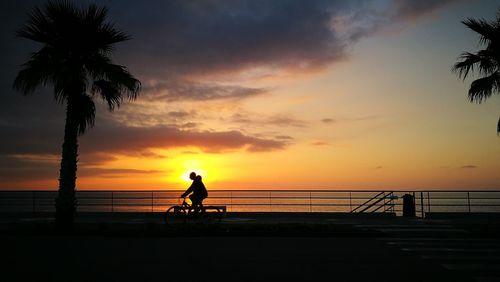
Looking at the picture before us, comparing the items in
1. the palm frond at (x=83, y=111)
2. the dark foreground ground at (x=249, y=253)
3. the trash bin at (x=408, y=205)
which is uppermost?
the palm frond at (x=83, y=111)

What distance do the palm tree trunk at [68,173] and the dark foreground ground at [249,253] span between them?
2.24ft

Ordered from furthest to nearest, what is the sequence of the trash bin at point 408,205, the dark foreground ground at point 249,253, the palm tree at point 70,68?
the trash bin at point 408,205 → the palm tree at point 70,68 → the dark foreground ground at point 249,253

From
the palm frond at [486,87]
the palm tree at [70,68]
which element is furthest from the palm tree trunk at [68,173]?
the palm frond at [486,87]

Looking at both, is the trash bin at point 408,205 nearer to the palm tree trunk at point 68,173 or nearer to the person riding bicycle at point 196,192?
the person riding bicycle at point 196,192

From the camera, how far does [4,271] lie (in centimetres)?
852

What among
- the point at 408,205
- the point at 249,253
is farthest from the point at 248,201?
the point at 249,253

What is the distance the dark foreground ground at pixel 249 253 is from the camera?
823 cm

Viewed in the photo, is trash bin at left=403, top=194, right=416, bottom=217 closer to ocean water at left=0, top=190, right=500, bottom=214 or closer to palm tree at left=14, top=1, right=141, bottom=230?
ocean water at left=0, top=190, right=500, bottom=214

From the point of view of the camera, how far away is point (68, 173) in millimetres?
15977

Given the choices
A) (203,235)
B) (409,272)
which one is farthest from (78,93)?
(409,272)

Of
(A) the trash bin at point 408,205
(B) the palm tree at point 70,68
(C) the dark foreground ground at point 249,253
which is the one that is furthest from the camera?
(A) the trash bin at point 408,205

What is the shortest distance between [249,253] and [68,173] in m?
8.42

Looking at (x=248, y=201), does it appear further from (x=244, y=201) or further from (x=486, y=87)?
(x=486, y=87)

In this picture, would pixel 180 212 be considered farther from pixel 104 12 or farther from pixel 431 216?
pixel 431 216
